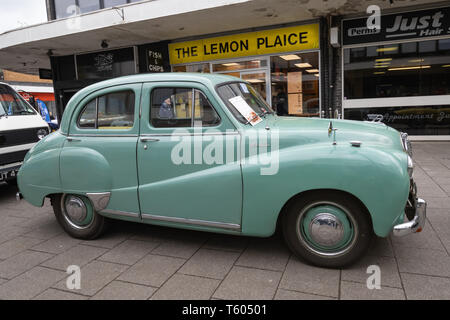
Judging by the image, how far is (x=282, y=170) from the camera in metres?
3.09

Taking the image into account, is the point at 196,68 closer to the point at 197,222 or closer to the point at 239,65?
the point at 239,65

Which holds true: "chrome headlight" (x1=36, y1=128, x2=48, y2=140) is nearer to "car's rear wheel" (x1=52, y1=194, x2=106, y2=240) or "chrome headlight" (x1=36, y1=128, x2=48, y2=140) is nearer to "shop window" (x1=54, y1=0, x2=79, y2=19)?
"car's rear wheel" (x1=52, y1=194, x2=106, y2=240)

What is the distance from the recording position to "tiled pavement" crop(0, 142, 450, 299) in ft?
9.35

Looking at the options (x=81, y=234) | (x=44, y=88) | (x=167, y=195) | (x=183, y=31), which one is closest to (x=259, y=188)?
(x=167, y=195)

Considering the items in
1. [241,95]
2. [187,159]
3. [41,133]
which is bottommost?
[187,159]

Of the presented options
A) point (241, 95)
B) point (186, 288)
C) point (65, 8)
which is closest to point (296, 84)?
point (241, 95)

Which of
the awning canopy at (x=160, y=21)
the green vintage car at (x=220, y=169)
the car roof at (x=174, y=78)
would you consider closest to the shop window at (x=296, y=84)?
the awning canopy at (x=160, y=21)

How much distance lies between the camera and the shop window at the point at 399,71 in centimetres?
971

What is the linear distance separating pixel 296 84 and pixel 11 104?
7764 mm

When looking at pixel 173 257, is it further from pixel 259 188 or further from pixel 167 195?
pixel 259 188

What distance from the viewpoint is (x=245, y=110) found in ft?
11.8

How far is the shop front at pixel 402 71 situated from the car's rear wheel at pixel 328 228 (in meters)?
8.26
